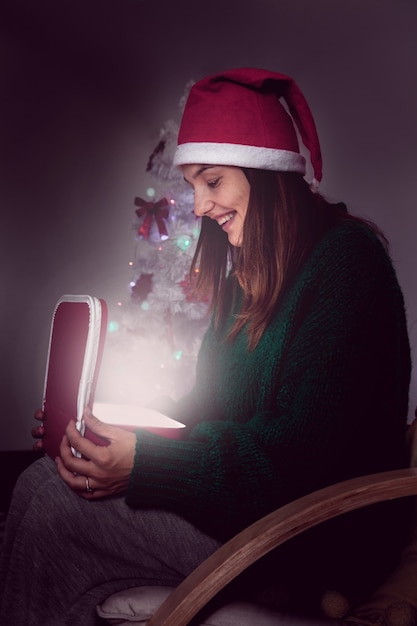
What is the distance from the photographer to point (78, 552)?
2.93 feet

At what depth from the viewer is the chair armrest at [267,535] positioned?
723mm

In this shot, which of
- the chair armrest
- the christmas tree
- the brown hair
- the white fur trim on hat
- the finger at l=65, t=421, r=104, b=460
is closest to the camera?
A: the chair armrest

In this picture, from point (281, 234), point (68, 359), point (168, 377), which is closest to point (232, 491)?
point (68, 359)

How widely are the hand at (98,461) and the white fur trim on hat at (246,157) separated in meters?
0.67

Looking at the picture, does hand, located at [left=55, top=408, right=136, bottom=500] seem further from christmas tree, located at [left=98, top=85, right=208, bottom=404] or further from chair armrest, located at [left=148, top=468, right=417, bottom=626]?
christmas tree, located at [left=98, top=85, right=208, bottom=404]

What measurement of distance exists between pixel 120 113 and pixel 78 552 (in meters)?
3.71

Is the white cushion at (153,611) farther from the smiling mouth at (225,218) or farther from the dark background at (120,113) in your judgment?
the dark background at (120,113)

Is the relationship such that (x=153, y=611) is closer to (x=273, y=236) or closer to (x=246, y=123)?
(x=273, y=236)

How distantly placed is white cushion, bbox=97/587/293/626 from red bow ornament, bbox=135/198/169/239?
2781 millimetres

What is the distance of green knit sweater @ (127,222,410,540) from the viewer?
847 millimetres

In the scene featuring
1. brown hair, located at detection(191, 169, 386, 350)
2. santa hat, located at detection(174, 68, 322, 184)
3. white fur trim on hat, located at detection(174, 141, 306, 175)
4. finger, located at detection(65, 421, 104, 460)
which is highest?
santa hat, located at detection(174, 68, 322, 184)

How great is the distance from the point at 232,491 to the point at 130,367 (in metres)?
2.70

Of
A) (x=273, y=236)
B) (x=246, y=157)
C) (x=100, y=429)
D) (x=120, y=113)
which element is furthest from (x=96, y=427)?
(x=120, y=113)

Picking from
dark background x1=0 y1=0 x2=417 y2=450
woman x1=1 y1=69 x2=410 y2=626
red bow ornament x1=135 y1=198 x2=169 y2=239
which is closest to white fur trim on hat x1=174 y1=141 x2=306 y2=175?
woman x1=1 y1=69 x2=410 y2=626
